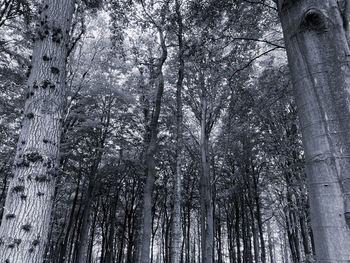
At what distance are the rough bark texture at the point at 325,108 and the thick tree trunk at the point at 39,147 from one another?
298 centimetres

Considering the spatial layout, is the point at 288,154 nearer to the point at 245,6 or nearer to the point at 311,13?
the point at 245,6

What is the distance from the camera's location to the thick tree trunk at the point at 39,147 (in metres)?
2.76

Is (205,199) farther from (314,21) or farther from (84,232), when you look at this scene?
(314,21)

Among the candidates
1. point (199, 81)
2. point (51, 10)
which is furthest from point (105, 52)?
point (51, 10)

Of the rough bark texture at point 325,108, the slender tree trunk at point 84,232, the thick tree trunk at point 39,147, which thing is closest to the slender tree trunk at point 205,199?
the slender tree trunk at point 84,232

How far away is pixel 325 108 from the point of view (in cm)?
164

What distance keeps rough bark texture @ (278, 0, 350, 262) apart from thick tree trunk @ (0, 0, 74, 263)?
2983mm

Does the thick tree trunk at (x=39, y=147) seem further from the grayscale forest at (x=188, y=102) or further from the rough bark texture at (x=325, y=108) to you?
the rough bark texture at (x=325, y=108)

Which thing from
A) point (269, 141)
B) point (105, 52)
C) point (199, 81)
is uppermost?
point (105, 52)

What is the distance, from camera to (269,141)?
10516mm

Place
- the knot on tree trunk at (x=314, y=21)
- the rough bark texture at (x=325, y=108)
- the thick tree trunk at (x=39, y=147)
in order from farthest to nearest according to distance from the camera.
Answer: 1. the thick tree trunk at (x=39, y=147)
2. the knot on tree trunk at (x=314, y=21)
3. the rough bark texture at (x=325, y=108)

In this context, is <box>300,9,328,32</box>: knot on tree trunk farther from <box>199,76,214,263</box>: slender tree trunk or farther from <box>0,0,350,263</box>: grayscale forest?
<box>199,76,214,263</box>: slender tree trunk

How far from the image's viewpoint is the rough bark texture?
4.81 ft

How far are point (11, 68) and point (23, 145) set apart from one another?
8787 millimetres
